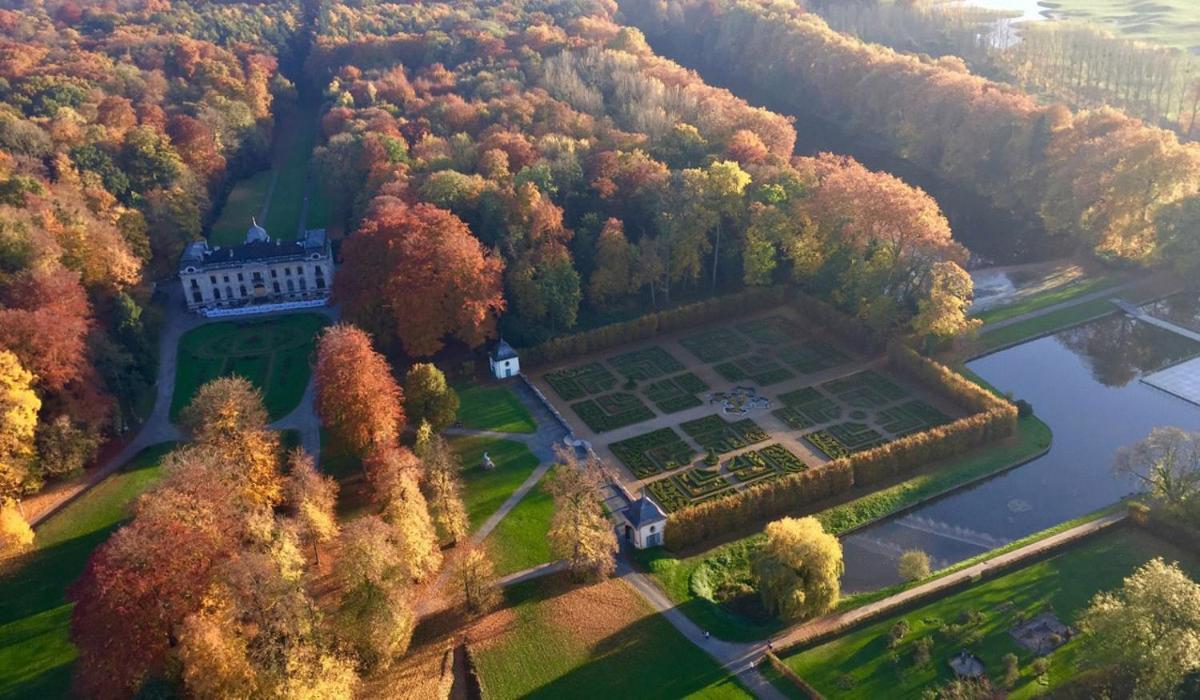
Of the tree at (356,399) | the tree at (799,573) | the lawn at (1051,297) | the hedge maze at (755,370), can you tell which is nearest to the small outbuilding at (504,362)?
the tree at (356,399)

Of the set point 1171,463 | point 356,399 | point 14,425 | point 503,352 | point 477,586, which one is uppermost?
point 14,425

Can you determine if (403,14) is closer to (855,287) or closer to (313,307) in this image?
(313,307)

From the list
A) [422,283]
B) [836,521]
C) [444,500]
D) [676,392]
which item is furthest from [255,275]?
[836,521]

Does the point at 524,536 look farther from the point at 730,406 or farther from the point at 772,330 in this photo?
the point at 772,330

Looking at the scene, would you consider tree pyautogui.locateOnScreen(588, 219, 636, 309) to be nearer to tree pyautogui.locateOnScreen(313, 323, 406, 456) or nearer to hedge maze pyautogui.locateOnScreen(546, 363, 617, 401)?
hedge maze pyautogui.locateOnScreen(546, 363, 617, 401)

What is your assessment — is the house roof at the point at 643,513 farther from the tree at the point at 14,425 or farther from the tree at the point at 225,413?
the tree at the point at 14,425
